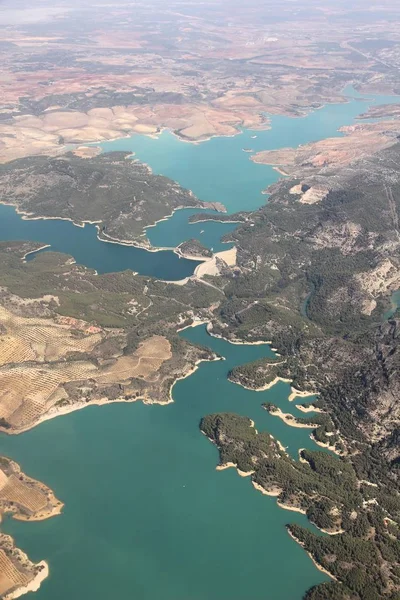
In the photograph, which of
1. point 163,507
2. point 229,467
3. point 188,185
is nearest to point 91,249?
point 188,185

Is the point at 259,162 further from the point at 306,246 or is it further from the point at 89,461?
the point at 89,461

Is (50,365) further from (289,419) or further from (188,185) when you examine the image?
(188,185)

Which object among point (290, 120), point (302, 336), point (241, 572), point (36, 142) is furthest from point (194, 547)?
point (290, 120)

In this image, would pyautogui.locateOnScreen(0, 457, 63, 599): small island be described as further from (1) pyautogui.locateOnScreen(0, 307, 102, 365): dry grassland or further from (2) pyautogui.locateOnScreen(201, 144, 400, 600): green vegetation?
(2) pyautogui.locateOnScreen(201, 144, 400, 600): green vegetation

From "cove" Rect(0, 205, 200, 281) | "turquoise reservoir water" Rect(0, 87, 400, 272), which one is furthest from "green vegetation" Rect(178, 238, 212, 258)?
"turquoise reservoir water" Rect(0, 87, 400, 272)

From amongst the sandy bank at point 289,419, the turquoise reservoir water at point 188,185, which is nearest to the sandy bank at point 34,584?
the sandy bank at point 289,419

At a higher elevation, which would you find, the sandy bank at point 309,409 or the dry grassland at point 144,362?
the dry grassland at point 144,362

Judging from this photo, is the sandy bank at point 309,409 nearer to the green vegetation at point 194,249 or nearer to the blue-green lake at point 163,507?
the blue-green lake at point 163,507
